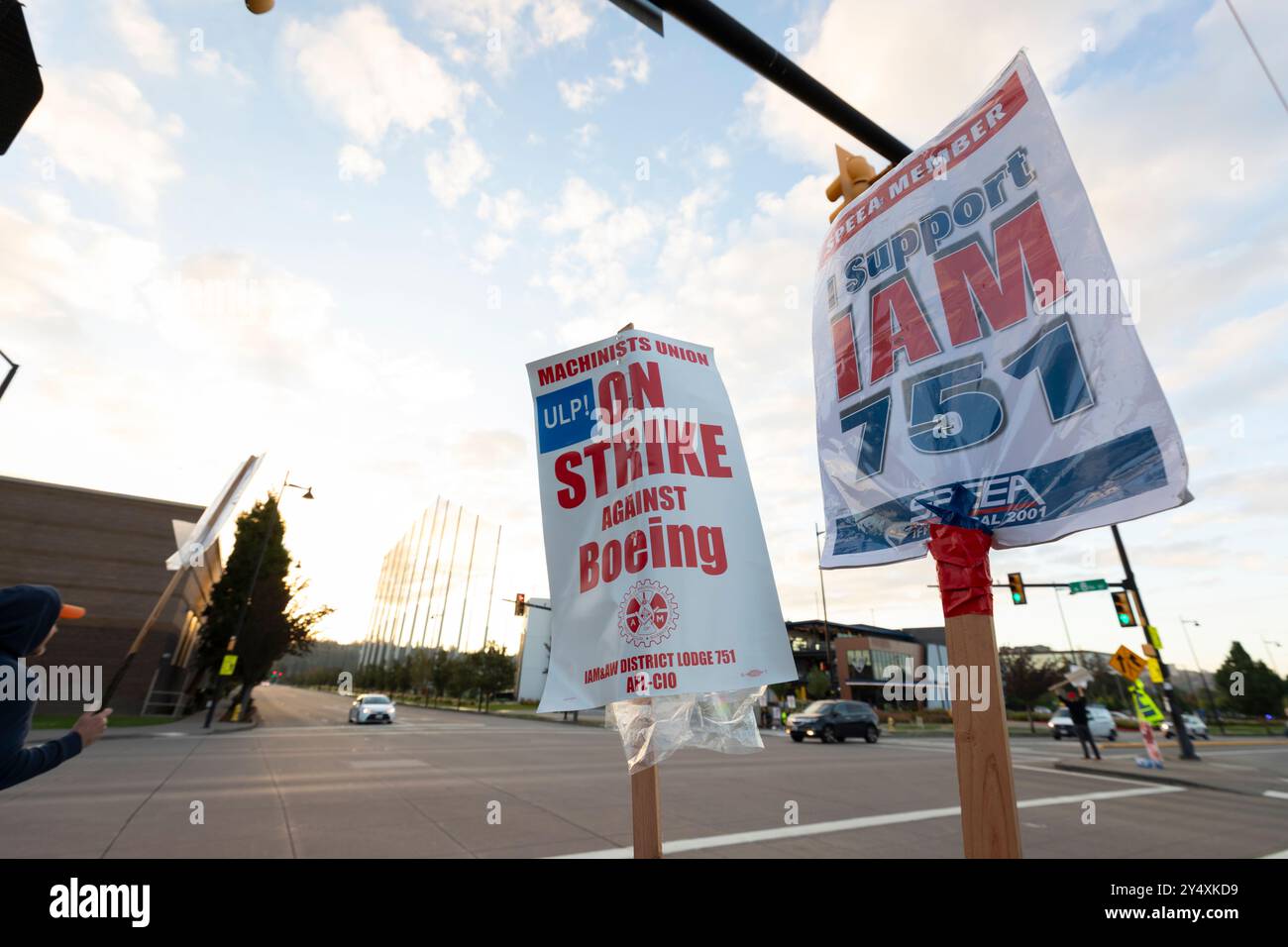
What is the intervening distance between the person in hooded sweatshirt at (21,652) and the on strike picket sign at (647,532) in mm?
1835

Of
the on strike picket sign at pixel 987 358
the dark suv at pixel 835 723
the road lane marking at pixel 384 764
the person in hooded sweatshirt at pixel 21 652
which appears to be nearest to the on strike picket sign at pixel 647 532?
the on strike picket sign at pixel 987 358

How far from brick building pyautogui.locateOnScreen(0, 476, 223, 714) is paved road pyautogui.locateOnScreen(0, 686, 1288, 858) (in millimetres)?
14986

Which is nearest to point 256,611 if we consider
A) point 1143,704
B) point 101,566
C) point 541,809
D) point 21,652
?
point 101,566

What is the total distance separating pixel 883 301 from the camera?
8.33 ft

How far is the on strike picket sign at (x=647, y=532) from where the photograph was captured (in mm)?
2334

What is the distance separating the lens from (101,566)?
27484mm

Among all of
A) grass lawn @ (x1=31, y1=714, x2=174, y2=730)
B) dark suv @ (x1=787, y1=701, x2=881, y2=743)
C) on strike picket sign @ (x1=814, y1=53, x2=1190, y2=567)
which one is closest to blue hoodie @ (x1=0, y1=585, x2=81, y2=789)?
on strike picket sign @ (x1=814, y1=53, x2=1190, y2=567)

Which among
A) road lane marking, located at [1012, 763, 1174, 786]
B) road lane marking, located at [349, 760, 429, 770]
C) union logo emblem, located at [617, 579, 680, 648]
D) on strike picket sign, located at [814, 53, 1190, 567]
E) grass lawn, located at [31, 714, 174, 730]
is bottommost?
road lane marking, located at [1012, 763, 1174, 786]

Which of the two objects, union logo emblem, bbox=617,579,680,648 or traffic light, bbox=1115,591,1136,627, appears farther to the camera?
traffic light, bbox=1115,591,1136,627

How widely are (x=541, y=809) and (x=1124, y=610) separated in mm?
19116

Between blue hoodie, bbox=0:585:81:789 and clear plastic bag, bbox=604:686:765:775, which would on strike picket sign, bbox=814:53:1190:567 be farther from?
blue hoodie, bbox=0:585:81:789

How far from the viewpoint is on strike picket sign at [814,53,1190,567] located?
1795 millimetres

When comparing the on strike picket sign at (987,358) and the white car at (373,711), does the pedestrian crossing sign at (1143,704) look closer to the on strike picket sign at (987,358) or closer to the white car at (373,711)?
the on strike picket sign at (987,358)
